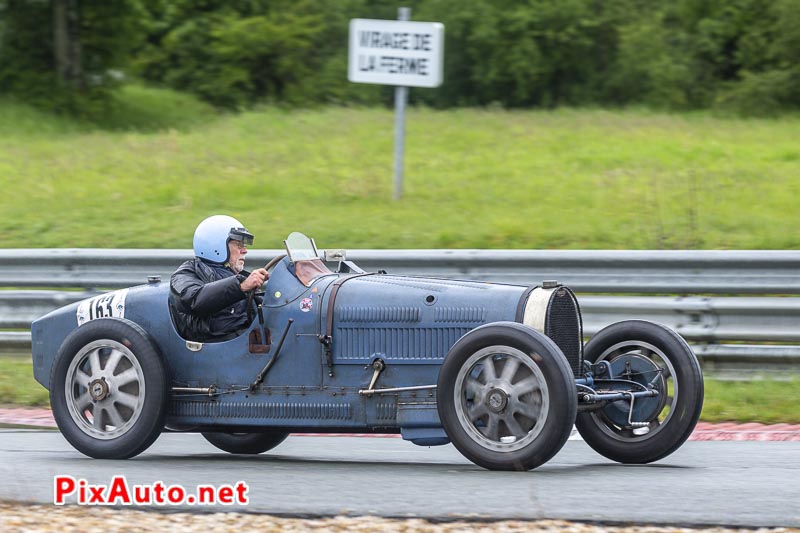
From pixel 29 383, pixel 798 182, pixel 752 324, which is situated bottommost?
pixel 29 383

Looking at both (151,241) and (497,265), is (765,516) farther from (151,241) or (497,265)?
(151,241)

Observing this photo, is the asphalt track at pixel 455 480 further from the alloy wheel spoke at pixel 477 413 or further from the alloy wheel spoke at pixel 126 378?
the alloy wheel spoke at pixel 126 378

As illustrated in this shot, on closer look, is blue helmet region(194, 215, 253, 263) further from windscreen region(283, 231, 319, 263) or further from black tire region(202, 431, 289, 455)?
black tire region(202, 431, 289, 455)

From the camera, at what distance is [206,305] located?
22.3 feet

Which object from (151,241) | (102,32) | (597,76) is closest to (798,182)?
(151,241)

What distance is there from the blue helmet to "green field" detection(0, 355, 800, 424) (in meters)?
2.68

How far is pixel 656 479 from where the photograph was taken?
19.2ft

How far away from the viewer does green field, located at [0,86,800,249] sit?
40.2 ft

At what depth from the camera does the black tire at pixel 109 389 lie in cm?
666

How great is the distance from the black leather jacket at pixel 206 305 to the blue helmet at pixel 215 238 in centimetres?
13

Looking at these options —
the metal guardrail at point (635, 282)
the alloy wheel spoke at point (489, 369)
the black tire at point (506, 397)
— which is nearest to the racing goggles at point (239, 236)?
the black tire at point (506, 397)

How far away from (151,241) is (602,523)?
8270 mm

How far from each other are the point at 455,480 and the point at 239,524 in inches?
48.1

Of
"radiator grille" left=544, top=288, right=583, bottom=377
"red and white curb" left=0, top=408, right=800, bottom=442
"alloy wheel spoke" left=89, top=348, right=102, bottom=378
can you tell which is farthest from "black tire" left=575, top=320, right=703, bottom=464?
"alloy wheel spoke" left=89, top=348, right=102, bottom=378
